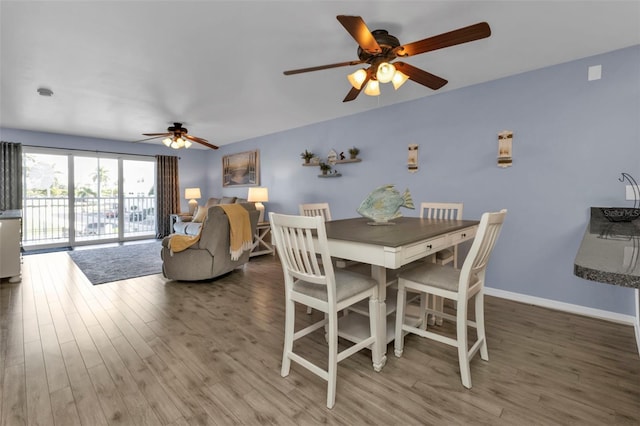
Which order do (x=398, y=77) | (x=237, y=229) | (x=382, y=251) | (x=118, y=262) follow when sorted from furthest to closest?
Result: (x=118, y=262)
(x=237, y=229)
(x=398, y=77)
(x=382, y=251)

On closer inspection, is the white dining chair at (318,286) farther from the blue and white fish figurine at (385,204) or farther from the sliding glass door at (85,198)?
the sliding glass door at (85,198)

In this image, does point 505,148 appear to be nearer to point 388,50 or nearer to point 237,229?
point 388,50

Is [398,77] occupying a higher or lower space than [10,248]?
higher

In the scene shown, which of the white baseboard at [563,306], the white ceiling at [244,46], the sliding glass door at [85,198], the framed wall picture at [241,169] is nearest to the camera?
the white ceiling at [244,46]

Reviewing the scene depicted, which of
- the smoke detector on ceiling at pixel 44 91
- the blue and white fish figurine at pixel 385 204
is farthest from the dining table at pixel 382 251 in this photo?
the smoke detector on ceiling at pixel 44 91

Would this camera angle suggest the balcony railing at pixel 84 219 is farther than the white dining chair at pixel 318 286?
Yes

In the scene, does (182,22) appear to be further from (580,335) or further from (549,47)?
(580,335)

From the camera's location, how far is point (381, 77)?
6.63 ft

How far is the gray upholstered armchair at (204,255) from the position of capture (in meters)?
3.45

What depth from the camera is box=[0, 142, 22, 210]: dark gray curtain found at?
199 inches

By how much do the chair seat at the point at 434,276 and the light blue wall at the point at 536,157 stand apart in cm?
163

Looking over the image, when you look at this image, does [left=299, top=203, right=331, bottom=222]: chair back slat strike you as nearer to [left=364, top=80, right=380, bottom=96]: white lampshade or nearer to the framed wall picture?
[left=364, top=80, right=380, bottom=96]: white lampshade

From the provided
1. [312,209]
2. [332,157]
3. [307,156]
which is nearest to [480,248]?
[312,209]

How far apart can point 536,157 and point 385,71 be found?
1916 millimetres
